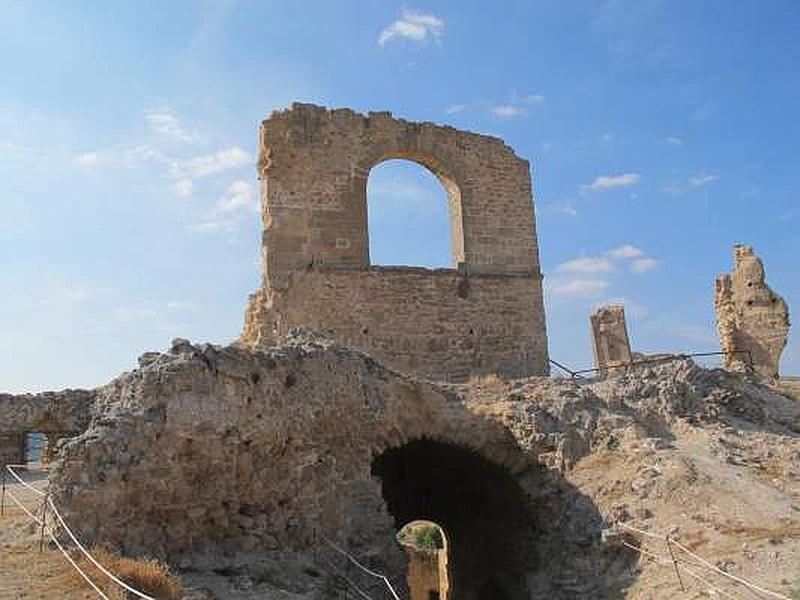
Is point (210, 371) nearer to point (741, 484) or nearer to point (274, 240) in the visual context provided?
point (274, 240)

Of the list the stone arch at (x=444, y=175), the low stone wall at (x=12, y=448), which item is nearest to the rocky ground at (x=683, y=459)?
the stone arch at (x=444, y=175)

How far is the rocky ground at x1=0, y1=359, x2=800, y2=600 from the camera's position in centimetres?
693

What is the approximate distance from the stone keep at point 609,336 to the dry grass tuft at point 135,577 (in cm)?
1542

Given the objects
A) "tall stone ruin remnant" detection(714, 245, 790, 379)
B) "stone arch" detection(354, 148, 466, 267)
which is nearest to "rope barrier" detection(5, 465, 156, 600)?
"stone arch" detection(354, 148, 466, 267)

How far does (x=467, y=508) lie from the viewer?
12.8 metres

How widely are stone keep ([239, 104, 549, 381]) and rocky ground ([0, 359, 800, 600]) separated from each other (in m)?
2.03

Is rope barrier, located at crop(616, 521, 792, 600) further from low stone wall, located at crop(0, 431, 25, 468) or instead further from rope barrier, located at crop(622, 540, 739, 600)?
low stone wall, located at crop(0, 431, 25, 468)

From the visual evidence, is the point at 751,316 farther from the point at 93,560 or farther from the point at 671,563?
the point at 93,560

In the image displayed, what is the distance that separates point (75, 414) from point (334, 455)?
24.3ft

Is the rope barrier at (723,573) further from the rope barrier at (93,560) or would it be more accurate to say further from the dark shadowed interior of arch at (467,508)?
the rope barrier at (93,560)

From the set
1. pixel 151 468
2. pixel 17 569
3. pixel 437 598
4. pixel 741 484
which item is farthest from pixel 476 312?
pixel 437 598

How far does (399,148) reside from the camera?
13281mm

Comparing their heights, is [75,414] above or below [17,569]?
above

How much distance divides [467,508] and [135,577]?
7591 millimetres
